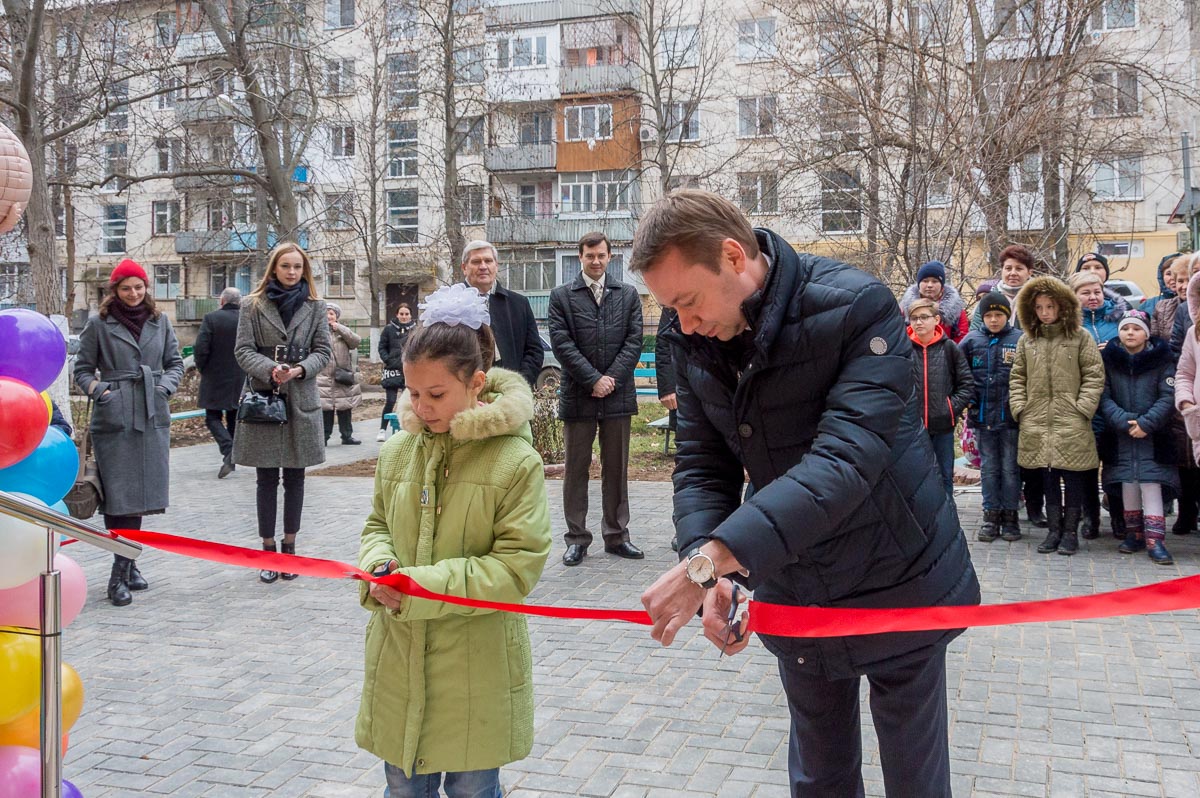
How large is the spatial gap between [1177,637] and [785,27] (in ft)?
40.5

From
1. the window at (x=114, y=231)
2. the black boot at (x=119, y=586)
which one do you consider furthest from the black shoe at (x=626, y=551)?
the window at (x=114, y=231)

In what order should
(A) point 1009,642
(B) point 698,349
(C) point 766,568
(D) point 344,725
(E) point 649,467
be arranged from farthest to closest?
1. (E) point 649,467
2. (A) point 1009,642
3. (D) point 344,725
4. (B) point 698,349
5. (C) point 766,568

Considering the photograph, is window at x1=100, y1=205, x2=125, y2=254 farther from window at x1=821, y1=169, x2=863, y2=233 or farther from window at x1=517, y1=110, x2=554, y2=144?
window at x1=821, y1=169, x2=863, y2=233

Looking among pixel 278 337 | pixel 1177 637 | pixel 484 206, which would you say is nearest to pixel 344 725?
pixel 278 337

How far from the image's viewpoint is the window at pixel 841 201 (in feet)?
45.4

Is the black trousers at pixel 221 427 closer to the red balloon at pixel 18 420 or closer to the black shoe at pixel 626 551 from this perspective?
the black shoe at pixel 626 551

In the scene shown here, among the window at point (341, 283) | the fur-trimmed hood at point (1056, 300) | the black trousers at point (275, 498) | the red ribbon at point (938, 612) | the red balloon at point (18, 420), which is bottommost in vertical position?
the black trousers at point (275, 498)

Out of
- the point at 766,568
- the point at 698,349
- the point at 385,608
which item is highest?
the point at 698,349

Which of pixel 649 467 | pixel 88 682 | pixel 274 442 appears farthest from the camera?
pixel 649 467

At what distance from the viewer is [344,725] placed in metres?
4.70

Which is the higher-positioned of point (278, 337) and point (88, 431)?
point (278, 337)

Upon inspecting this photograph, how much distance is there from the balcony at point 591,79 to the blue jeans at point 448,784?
3670cm

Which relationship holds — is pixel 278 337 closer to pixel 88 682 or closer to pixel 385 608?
pixel 88 682

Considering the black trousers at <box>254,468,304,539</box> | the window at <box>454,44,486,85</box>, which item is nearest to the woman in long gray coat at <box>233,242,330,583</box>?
the black trousers at <box>254,468,304,539</box>
